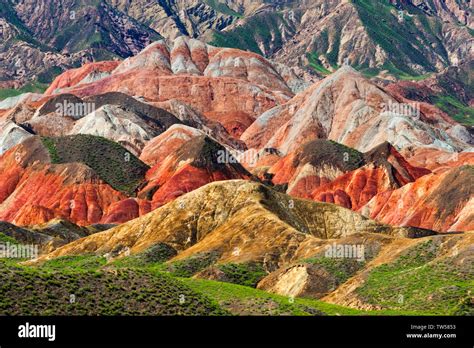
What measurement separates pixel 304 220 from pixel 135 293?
225ft

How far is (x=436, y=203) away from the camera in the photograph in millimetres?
183750

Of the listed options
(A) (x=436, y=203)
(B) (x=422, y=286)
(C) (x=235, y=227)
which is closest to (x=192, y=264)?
(C) (x=235, y=227)

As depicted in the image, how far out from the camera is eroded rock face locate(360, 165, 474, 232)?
176 m

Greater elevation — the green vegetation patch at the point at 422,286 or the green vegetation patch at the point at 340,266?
the green vegetation patch at the point at 340,266

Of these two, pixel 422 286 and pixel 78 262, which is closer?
pixel 422 286

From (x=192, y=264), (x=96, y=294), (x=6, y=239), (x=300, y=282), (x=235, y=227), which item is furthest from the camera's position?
(x=6, y=239)

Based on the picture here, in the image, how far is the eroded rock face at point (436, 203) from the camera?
579ft

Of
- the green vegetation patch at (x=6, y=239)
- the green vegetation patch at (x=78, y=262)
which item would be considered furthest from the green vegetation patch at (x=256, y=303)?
the green vegetation patch at (x=6, y=239)

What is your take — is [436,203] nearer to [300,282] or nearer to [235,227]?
[235,227]

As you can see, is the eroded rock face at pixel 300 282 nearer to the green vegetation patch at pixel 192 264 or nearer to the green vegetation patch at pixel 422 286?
the green vegetation patch at pixel 422 286

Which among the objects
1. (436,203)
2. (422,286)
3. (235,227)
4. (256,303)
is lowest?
(256,303)

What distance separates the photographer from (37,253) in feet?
464
